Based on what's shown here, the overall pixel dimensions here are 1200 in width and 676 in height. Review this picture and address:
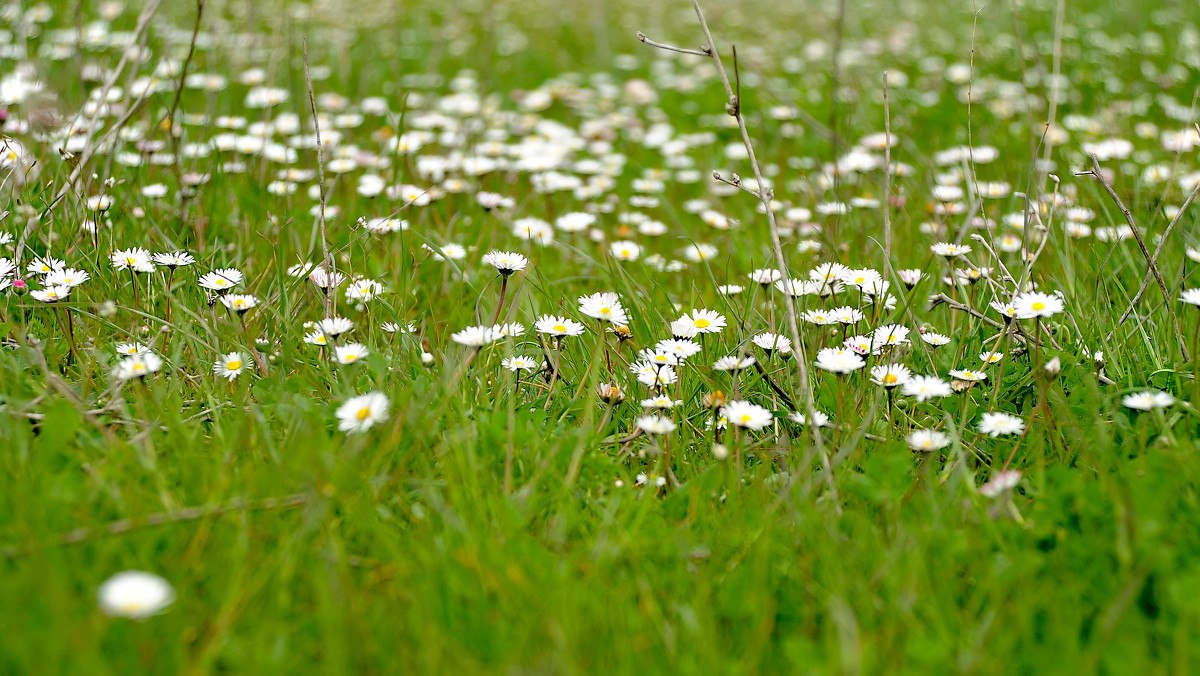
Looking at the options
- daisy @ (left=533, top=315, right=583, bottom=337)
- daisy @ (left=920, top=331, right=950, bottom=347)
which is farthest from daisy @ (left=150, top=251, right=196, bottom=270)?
daisy @ (left=920, top=331, right=950, bottom=347)

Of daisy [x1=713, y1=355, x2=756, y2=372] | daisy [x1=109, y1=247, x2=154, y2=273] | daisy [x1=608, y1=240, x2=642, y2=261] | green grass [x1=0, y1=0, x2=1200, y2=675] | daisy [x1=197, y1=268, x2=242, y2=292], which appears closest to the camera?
green grass [x1=0, y1=0, x2=1200, y2=675]

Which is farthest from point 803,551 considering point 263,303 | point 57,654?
point 263,303

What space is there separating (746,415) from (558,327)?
0.45 m

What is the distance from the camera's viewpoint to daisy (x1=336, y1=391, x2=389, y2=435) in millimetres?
1496

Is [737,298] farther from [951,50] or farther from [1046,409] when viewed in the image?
[951,50]

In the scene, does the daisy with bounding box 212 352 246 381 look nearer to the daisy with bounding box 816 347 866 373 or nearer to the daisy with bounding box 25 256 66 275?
the daisy with bounding box 25 256 66 275

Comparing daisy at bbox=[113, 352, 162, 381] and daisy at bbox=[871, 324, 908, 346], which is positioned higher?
daisy at bbox=[113, 352, 162, 381]

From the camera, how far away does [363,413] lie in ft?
4.98

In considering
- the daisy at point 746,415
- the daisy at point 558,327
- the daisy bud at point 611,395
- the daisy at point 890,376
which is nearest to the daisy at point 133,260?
the daisy at point 558,327

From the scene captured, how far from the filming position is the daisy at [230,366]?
5.94 feet

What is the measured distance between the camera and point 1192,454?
1.46 m

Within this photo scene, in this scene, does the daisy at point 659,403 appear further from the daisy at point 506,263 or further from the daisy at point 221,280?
the daisy at point 221,280

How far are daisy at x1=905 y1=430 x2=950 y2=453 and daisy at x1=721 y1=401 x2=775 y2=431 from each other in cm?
25

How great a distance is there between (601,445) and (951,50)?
16.4 ft
